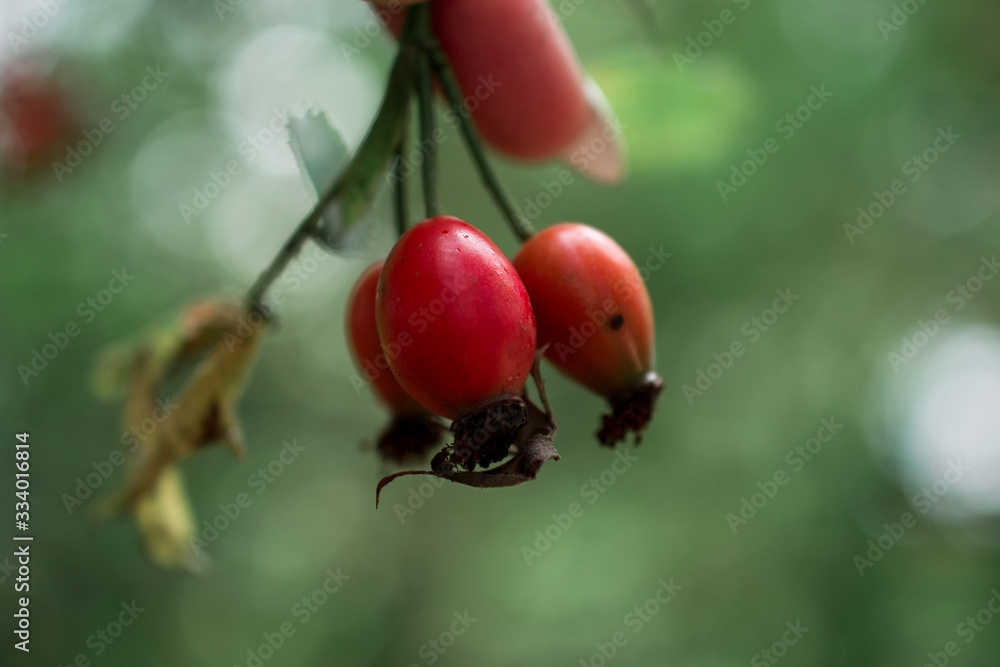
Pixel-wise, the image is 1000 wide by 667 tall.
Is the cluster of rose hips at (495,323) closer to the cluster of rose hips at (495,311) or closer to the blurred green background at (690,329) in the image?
the cluster of rose hips at (495,311)

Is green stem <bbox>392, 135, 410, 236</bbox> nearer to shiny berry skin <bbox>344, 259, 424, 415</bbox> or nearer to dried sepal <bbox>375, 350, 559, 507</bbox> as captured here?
shiny berry skin <bbox>344, 259, 424, 415</bbox>

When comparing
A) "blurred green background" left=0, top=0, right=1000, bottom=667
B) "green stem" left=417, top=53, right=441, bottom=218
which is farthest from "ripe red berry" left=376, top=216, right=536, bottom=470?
"blurred green background" left=0, top=0, right=1000, bottom=667

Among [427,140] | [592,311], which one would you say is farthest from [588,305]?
[427,140]

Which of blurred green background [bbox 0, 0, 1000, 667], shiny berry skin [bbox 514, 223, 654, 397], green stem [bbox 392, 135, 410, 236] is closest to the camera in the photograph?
shiny berry skin [bbox 514, 223, 654, 397]

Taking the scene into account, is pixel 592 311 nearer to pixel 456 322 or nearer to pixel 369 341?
pixel 456 322

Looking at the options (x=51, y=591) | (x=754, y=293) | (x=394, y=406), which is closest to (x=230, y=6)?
(x=394, y=406)

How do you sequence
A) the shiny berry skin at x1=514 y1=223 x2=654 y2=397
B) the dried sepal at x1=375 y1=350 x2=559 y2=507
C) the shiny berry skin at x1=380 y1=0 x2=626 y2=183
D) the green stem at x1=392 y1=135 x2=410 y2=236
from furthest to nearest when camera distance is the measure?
the shiny berry skin at x1=380 y1=0 x2=626 y2=183
the green stem at x1=392 y1=135 x2=410 y2=236
the shiny berry skin at x1=514 y1=223 x2=654 y2=397
the dried sepal at x1=375 y1=350 x2=559 y2=507

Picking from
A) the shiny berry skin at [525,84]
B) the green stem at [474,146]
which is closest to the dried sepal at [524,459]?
the green stem at [474,146]
